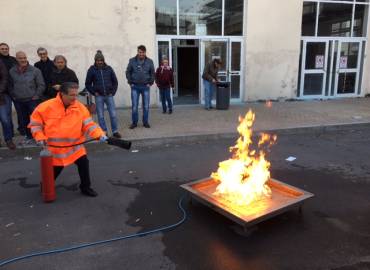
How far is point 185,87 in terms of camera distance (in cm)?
1817

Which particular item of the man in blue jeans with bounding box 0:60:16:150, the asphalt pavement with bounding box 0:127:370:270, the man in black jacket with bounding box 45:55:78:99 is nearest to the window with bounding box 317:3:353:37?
the asphalt pavement with bounding box 0:127:370:270

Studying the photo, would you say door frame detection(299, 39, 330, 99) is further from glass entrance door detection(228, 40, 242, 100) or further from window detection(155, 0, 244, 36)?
window detection(155, 0, 244, 36)

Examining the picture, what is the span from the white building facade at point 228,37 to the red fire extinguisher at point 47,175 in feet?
25.4

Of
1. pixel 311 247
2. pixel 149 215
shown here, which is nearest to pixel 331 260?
pixel 311 247

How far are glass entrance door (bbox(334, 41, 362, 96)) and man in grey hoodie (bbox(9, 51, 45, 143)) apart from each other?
1216cm

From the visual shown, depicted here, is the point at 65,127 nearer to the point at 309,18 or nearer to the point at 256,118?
the point at 256,118

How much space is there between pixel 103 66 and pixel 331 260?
6403 millimetres

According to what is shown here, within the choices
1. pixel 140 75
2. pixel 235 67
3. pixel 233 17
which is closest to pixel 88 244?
pixel 140 75

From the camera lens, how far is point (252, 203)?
4.40m

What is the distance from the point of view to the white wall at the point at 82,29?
1125 cm

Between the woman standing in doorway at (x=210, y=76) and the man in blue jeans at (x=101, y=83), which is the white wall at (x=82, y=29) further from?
the man in blue jeans at (x=101, y=83)

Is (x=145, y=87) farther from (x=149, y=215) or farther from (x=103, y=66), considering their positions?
(x=149, y=215)

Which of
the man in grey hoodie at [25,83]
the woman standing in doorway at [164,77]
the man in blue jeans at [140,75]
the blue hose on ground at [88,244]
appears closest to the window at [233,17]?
the woman standing in doorway at [164,77]

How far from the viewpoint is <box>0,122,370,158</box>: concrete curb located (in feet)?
24.9
